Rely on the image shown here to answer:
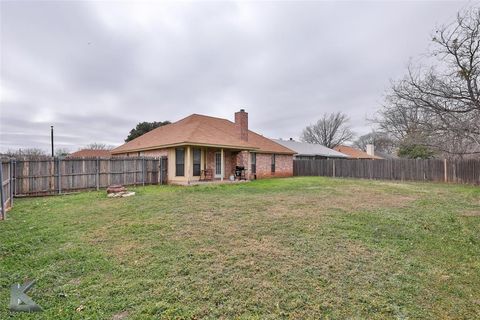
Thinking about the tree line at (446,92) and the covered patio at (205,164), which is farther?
the covered patio at (205,164)

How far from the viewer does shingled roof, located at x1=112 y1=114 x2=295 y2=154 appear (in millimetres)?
14405

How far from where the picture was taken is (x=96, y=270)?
342 cm

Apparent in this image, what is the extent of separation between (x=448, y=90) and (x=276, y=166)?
13.4m

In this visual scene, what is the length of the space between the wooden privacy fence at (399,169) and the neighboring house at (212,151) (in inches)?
122

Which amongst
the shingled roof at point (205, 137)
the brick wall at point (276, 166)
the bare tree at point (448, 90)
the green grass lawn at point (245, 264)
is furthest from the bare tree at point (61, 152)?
the bare tree at point (448, 90)

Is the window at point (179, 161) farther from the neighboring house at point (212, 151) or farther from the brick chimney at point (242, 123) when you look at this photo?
the brick chimney at point (242, 123)

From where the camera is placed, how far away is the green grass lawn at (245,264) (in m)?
2.55

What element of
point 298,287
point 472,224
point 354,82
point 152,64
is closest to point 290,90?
point 354,82

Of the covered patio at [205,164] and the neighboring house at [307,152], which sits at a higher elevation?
the neighboring house at [307,152]

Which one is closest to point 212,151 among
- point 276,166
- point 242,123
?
point 242,123

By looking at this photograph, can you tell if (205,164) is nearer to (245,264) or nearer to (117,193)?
(117,193)

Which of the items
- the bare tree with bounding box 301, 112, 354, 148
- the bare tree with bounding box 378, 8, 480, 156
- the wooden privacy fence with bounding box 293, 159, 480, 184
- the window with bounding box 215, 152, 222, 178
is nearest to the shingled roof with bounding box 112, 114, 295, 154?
the window with bounding box 215, 152, 222, 178

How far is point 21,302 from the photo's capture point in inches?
102

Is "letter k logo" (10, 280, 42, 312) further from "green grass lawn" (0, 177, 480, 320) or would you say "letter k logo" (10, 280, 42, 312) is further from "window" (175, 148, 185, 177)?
"window" (175, 148, 185, 177)
